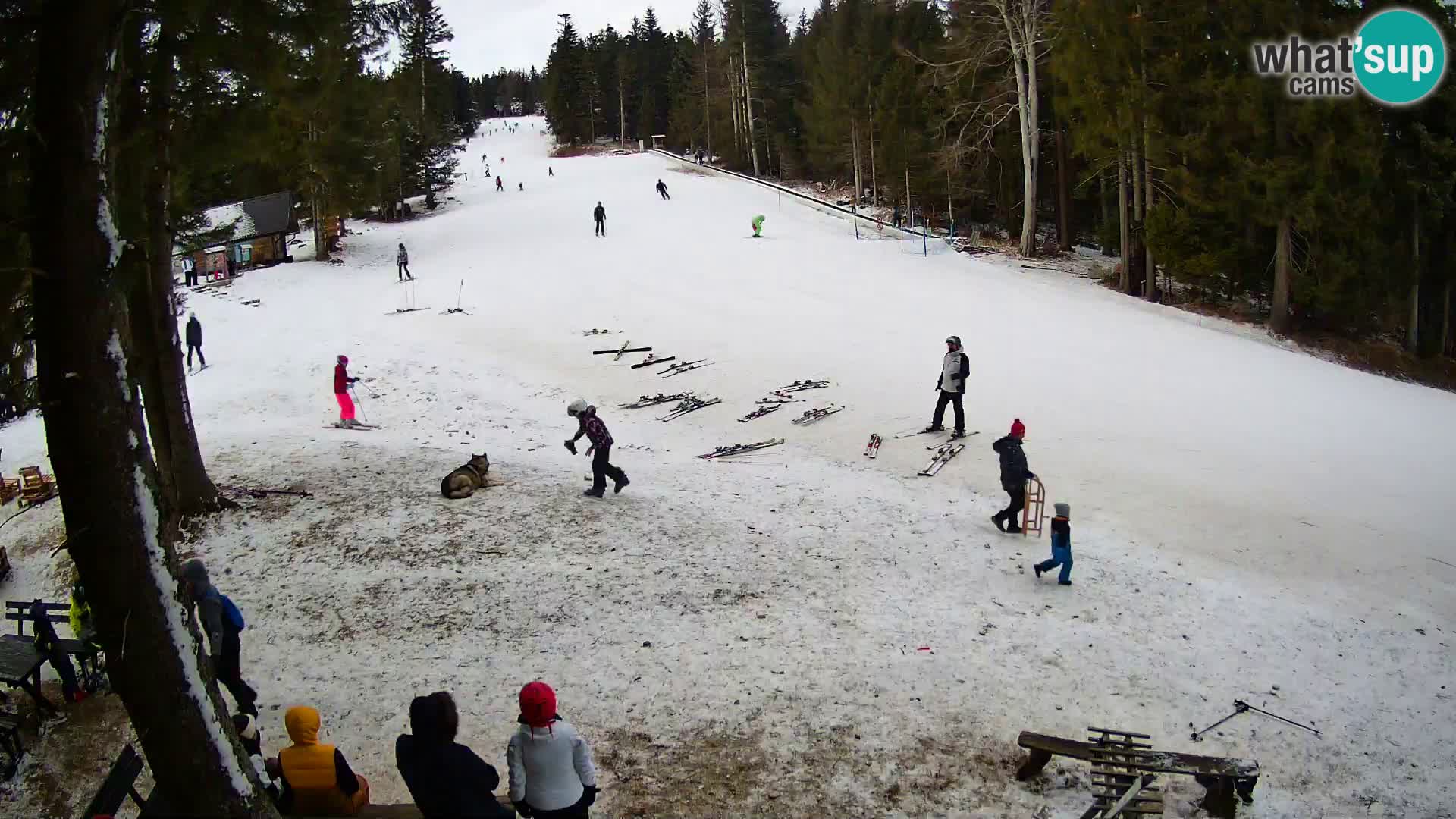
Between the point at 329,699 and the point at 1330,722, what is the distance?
844cm

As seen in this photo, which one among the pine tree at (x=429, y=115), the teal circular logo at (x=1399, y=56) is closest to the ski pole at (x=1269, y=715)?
the teal circular logo at (x=1399, y=56)

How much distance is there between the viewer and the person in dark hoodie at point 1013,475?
1048cm

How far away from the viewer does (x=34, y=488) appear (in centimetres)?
1295

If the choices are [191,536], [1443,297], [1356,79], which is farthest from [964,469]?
[1443,297]

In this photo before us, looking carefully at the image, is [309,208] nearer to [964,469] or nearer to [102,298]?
[964,469]

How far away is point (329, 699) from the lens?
7.22 meters

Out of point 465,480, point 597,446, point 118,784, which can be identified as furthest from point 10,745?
point 597,446

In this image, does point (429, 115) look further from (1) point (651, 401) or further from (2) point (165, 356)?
(2) point (165, 356)

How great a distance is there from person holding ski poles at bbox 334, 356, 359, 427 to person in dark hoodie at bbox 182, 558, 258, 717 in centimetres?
999

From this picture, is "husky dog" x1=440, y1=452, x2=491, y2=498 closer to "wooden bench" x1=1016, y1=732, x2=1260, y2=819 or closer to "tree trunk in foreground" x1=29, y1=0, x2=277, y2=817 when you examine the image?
"tree trunk in foreground" x1=29, y1=0, x2=277, y2=817

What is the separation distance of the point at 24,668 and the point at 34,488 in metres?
7.99

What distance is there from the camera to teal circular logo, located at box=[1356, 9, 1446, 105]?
864 inches

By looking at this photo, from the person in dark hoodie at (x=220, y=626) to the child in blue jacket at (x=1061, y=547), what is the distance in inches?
303

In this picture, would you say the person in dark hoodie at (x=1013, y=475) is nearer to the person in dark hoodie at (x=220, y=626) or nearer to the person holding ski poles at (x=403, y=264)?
the person in dark hoodie at (x=220, y=626)
